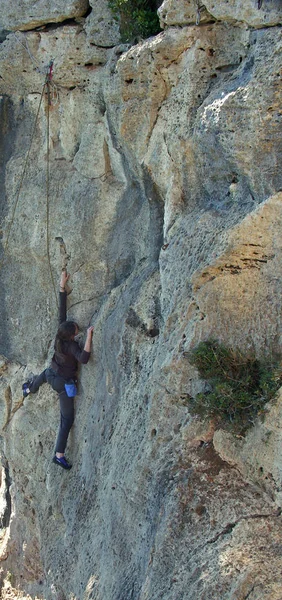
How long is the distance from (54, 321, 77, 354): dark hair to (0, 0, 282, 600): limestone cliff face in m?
0.31

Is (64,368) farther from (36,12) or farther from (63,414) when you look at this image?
(36,12)

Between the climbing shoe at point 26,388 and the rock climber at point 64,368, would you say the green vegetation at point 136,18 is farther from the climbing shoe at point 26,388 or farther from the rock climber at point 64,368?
the climbing shoe at point 26,388

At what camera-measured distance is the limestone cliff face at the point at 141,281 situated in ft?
18.5

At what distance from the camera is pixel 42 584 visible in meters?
9.44

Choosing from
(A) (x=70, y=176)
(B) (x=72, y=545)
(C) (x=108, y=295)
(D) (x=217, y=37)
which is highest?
(D) (x=217, y=37)

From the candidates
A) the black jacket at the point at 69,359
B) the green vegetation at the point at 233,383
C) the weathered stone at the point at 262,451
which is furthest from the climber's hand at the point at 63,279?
the weathered stone at the point at 262,451

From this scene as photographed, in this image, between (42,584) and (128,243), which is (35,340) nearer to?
(128,243)

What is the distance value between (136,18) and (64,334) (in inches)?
148

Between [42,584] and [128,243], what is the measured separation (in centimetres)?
499

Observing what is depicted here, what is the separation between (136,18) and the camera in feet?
25.2

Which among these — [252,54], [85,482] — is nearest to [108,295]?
Answer: [85,482]

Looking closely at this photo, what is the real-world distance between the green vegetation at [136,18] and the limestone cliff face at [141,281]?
0.83 feet

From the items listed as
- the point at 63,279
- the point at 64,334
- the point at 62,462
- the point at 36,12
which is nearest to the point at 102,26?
the point at 36,12

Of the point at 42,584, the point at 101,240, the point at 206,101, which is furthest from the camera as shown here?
the point at 42,584
